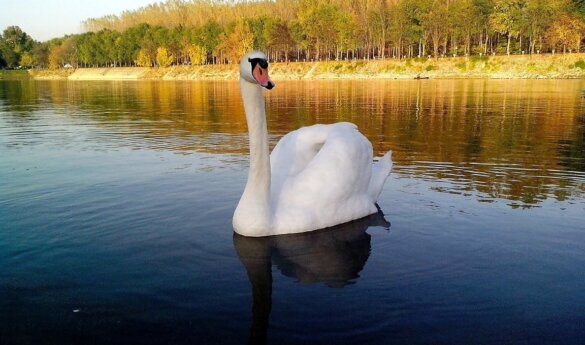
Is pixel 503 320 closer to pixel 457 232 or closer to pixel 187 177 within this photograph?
pixel 457 232

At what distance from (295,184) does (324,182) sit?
53 cm

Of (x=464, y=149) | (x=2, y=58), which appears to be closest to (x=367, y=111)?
(x=464, y=149)

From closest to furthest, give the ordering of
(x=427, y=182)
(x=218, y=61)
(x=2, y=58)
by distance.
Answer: (x=427, y=182) < (x=218, y=61) < (x=2, y=58)

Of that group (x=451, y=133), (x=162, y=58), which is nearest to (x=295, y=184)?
(x=451, y=133)

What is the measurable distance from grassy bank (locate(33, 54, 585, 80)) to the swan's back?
7636cm

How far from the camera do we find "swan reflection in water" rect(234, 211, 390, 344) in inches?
275

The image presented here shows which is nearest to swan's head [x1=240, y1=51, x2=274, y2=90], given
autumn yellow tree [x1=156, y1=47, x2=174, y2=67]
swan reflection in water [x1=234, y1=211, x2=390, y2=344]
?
swan reflection in water [x1=234, y1=211, x2=390, y2=344]

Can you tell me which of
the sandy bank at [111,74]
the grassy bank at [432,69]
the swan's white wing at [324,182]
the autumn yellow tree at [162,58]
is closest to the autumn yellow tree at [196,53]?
the autumn yellow tree at [162,58]

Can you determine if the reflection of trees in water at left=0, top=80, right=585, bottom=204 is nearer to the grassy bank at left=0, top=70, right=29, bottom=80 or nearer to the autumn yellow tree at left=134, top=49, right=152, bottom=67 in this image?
the autumn yellow tree at left=134, top=49, right=152, bottom=67

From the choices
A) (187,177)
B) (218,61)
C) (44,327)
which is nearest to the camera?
(44,327)

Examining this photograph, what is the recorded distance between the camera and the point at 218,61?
155 meters

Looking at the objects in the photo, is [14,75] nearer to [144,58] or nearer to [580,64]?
[144,58]

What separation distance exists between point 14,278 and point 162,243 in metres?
2.18

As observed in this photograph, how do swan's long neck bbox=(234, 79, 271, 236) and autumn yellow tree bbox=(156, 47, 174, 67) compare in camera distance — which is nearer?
swan's long neck bbox=(234, 79, 271, 236)
